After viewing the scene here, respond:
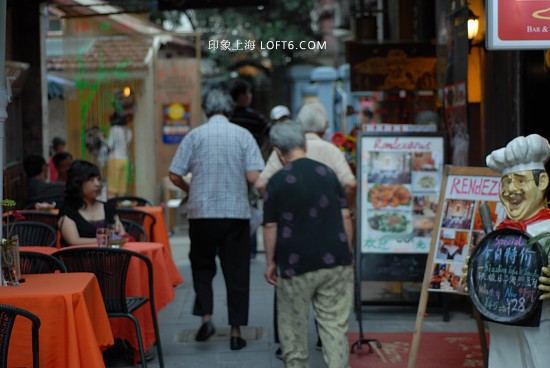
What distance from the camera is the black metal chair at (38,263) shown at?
6.09 m

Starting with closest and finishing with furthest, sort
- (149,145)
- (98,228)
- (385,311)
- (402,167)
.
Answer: (98,228) < (402,167) < (385,311) < (149,145)

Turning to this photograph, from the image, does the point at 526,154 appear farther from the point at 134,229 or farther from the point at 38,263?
the point at 134,229

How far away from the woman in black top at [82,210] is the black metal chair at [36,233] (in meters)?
0.75

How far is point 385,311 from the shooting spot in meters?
9.27

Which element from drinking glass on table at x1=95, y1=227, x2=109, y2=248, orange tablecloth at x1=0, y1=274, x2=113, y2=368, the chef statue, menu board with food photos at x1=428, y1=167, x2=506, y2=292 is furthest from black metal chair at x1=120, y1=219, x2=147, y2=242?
the chef statue

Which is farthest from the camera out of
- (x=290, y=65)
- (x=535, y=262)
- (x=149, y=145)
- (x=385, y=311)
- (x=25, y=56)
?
(x=290, y=65)

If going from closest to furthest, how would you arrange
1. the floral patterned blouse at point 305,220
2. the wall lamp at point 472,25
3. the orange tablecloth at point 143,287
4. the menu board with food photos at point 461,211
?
the floral patterned blouse at point 305,220 → the menu board with food photos at point 461,211 → the orange tablecloth at point 143,287 → the wall lamp at point 472,25

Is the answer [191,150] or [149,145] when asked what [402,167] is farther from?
[149,145]

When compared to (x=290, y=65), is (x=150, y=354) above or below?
below

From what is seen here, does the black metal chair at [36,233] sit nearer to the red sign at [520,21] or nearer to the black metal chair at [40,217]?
the black metal chair at [40,217]

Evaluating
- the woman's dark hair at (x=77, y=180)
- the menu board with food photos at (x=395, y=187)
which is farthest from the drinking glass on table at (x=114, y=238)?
the menu board with food photos at (x=395, y=187)

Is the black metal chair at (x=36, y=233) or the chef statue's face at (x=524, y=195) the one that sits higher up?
the chef statue's face at (x=524, y=195)

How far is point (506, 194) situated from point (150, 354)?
336 cm

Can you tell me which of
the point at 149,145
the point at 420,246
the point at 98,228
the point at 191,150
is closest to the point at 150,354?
the point at 98,228
